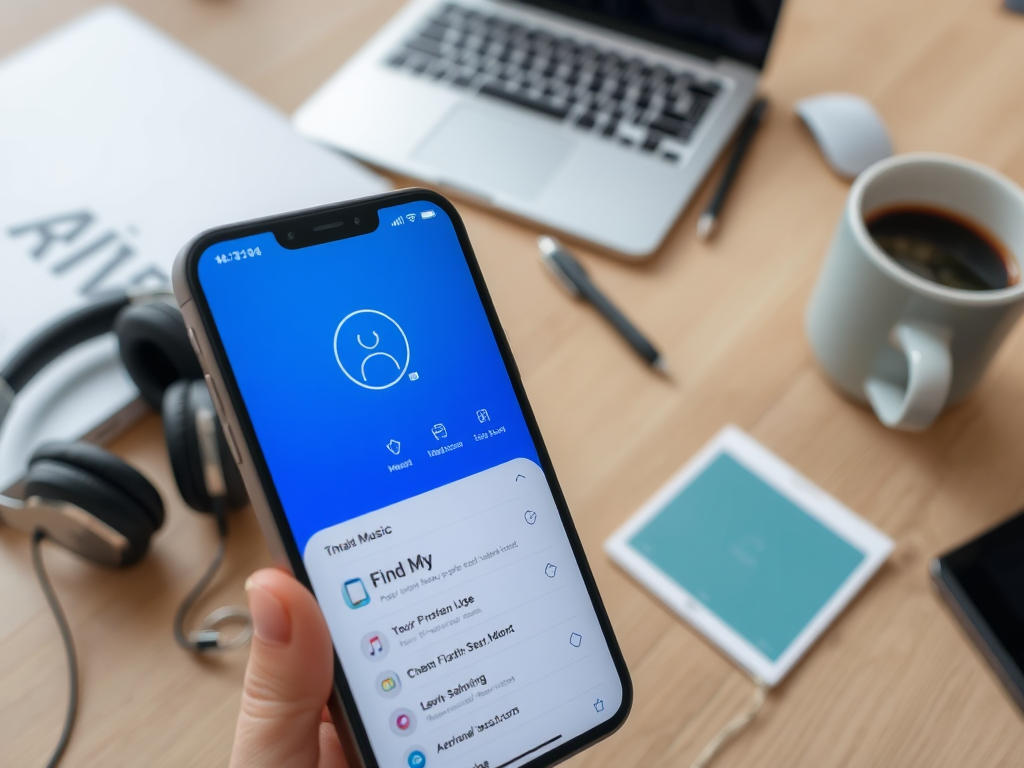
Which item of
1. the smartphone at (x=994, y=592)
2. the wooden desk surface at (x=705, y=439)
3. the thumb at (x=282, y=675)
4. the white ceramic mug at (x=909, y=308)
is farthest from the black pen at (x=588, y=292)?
the thumb at (x=282, y=675)

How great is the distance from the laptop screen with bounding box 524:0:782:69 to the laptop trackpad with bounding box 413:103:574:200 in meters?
0.13

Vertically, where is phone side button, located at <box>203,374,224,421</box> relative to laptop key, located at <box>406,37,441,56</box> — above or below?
above

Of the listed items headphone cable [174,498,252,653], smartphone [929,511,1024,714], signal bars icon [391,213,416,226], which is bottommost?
smartphone [929,511,1024,714]

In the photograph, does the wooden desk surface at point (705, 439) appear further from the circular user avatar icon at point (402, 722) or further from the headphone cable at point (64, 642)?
the circular user avatar icon at point (402, 722)

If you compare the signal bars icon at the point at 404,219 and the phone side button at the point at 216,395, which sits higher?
the signal bars icon at the point at 404,219

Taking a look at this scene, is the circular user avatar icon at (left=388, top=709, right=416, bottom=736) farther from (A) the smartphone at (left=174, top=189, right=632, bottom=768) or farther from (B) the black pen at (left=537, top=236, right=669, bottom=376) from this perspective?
(B) the black pen at (left=537, top=236, right=669, bottom=376)

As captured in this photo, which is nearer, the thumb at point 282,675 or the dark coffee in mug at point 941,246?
the thumb at point 282,675

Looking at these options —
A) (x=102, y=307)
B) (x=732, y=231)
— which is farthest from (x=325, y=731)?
(x=732, y=231)

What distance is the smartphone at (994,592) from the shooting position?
0.44m

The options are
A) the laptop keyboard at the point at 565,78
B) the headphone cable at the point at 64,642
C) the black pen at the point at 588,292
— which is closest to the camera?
the headphone cable at the point at 64,642

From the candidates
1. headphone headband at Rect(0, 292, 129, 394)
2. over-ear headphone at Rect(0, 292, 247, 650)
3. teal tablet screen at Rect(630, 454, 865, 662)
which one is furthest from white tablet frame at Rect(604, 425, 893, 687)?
headphone headband at Rect(0, 292, 129, 394)

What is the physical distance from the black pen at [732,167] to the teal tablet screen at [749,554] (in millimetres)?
212

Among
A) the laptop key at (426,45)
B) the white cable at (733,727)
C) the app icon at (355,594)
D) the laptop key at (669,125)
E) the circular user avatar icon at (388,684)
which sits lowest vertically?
the white cable at (733,727)

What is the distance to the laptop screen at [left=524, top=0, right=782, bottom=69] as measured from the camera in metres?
0.66
